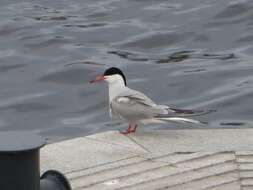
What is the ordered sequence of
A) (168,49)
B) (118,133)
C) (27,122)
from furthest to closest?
(168,49)
(27,122)
(118,133)

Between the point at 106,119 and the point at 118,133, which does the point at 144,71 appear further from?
the point at 118,133

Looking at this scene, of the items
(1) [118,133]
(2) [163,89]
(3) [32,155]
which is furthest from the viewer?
(2) [163,89]

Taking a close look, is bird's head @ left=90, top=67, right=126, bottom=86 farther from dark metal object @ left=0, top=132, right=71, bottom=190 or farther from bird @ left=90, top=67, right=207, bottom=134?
dark metal object @ left=0, top=132, right=71, bottom=190

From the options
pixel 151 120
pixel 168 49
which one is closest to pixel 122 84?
pixel 151 120

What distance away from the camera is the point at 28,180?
165 inches

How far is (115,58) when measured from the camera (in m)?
14.9

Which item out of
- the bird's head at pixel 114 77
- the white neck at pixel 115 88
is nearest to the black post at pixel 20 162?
the white neck at pixel 115 88

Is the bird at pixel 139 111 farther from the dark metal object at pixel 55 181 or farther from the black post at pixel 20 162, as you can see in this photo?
the black post at pixel 20 162

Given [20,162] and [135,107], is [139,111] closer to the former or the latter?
[135,107]

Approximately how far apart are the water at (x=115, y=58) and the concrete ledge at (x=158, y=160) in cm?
300

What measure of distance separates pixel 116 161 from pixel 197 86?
19.8ft

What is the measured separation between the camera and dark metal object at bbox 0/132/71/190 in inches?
161

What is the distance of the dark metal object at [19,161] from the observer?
4.10 m

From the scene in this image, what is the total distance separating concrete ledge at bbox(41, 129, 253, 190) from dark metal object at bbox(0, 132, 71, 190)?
8.26 feet
